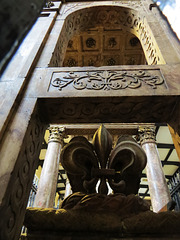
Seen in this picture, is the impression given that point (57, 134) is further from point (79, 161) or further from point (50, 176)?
point (79, 161)

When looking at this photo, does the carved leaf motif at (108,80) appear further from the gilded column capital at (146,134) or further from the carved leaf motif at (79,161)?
the gilded column capital at (146,134)

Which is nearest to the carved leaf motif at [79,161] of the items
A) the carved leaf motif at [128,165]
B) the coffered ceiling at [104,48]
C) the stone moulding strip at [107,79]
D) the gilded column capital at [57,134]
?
the carved leaf motif at [128,165]

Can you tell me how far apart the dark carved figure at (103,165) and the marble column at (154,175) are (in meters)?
2.67

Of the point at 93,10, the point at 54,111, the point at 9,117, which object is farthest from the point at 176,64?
the point at 93,10

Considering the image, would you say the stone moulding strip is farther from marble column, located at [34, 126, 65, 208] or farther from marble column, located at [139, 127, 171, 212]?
marble column, located at [34, 126, 65, 208]

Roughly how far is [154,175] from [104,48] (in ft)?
14.3

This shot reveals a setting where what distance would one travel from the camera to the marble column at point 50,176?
3.87 meters

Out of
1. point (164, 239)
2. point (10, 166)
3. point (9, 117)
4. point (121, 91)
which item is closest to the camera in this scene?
point (164, 239)

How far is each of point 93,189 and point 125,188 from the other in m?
0.27

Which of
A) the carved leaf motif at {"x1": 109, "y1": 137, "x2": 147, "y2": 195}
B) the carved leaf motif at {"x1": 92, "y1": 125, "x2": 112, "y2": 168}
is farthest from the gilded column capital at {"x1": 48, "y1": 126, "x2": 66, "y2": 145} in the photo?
the carved leaf motif at {"x1": 109, "y1": 137, "x2": 147, "y2": 195}

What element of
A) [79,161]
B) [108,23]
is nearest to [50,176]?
[79,161]

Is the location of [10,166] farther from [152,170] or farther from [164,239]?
[152,170]

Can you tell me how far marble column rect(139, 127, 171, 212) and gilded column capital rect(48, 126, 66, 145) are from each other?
2478 mm

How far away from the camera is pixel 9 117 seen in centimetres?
160
